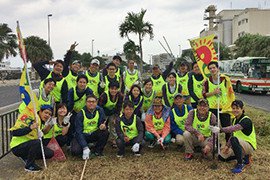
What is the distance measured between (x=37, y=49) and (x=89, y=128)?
3891cm

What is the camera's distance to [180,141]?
5969 millimetres

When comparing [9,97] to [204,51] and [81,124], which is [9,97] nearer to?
[81,124]

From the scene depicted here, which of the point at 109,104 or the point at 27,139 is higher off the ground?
the point at 109,104

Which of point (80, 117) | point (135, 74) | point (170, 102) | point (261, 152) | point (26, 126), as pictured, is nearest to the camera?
point (26, 126)

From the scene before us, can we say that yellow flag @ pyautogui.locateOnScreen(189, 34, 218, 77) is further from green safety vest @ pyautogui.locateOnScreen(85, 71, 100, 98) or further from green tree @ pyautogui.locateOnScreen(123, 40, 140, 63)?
green tree @ pyautogui.locateOnScreen(123, 40, 140, 63)

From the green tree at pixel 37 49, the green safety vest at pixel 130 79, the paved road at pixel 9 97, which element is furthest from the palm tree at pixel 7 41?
the green safety vest at pixel 130 79

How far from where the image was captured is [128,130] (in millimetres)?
5918

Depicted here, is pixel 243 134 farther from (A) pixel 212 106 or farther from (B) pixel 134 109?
(B) pixel 134 109

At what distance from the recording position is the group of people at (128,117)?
16.7 ft

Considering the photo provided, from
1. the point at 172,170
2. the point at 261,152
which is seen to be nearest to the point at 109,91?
the point at 172,170

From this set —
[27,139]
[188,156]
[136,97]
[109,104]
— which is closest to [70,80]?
[109,104]

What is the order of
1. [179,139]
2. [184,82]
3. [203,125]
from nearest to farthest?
[203,125]
[179,139]
[184,82]

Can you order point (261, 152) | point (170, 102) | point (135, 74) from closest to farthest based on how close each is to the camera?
point (261, 152)
point (170, 102)
point (135, 74)

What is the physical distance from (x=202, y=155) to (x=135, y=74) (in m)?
2.70
